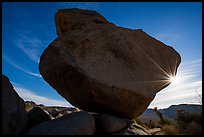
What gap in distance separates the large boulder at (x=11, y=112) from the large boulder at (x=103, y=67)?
1285 millimetres

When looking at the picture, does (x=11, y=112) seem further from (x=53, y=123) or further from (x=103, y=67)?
(x=103, y=67)

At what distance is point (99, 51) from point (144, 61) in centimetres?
164

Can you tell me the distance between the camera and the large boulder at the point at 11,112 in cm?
458

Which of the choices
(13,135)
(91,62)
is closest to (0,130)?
(13,135)

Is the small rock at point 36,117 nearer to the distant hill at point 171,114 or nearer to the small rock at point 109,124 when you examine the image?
the small rock at point 109,124

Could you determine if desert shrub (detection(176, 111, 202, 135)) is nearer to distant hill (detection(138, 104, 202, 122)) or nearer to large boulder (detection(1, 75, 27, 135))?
distant hill (detection(138, 104, 202, 122))

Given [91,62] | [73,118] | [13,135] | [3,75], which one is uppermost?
[91,62]

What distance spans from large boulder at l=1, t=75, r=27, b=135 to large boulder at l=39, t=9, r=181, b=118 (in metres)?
1.29

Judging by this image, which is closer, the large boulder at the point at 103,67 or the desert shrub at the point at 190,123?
the large boulder at the point at 103,67

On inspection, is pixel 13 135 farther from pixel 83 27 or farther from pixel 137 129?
pixel 83 27

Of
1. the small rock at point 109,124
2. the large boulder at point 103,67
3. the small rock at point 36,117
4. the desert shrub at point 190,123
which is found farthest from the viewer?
the desert shrub at point 190,123

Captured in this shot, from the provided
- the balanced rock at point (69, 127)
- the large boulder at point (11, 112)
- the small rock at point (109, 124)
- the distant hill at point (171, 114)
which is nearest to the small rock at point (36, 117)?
the large boulder at point (11, 112)

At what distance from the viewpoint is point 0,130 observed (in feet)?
14.6

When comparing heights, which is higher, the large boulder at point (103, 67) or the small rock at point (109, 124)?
the large boulder at point (103, 67)
